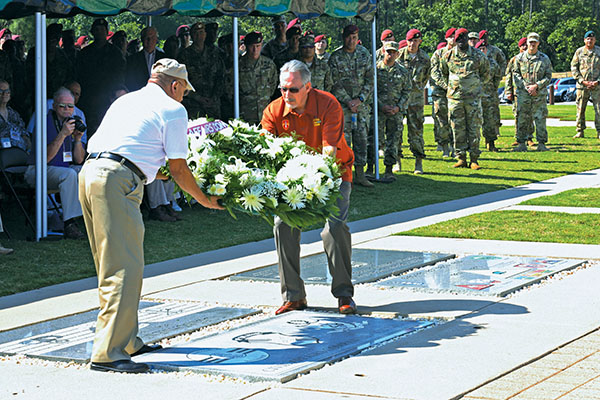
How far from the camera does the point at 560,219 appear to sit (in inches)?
487

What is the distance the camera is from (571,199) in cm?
1437

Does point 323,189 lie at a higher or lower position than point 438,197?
higher

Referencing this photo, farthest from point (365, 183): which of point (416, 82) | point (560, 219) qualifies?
point (560, 219)

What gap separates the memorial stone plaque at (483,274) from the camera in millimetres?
8266

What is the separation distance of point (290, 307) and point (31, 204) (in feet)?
16.0

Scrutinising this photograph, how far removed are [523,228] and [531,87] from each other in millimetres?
10989

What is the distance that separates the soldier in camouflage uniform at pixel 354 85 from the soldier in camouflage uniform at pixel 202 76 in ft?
6.87

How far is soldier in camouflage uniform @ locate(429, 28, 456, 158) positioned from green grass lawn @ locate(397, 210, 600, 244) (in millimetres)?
6832

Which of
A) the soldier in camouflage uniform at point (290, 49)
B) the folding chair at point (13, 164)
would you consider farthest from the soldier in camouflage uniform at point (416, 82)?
the folding chair at point (13, 164)

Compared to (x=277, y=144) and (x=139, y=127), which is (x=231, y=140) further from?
(x=139, y=127)

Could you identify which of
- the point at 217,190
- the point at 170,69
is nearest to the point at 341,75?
the point at 217,190

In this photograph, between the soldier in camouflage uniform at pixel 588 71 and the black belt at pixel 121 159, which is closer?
the black belt at pixel 121 159

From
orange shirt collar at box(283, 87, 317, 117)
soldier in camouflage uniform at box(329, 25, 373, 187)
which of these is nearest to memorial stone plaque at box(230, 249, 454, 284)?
orange shirt collar at box(283, 87, 317, 117)

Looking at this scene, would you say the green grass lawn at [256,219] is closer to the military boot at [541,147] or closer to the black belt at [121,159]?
the military boot at [541,147]
